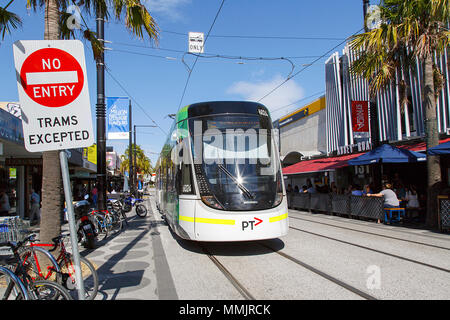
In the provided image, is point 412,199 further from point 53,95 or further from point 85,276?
point 53,95

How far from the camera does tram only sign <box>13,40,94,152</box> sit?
3186 millimetres

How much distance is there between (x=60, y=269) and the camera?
434cm

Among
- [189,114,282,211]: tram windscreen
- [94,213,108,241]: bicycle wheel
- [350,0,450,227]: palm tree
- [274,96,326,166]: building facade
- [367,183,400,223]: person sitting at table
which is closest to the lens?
[189,114,282,211]: tram windscreen

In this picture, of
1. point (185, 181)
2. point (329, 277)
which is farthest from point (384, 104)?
point (329, 277)

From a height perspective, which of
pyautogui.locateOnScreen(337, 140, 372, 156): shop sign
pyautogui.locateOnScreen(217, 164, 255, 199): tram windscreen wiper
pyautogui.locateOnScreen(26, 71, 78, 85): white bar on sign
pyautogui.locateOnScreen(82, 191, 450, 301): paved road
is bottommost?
pyautogui.locateOnScreen(82, 191, 450, 301): paved road

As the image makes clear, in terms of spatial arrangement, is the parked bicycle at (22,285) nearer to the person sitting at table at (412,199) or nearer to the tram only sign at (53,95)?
the tram only sign at (53,95)

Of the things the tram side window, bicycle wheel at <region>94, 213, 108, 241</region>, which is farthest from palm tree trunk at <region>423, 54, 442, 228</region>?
bicycle wheel at <region>94, 213, 108, 241</region>

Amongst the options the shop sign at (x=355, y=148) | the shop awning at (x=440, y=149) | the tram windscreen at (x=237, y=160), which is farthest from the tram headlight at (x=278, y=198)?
the shop sign at (x=355, y=148)

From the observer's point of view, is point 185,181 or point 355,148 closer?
point 185,181

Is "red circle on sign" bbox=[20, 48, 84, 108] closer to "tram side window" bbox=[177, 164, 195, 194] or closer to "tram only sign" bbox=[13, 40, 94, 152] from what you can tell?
"tram only sign" bbox=[13, 40, 94, 152]

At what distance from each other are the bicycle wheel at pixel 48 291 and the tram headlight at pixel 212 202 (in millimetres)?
3346

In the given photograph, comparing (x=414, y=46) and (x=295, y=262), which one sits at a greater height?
(x=414, y=46)

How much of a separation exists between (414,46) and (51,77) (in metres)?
11.3
